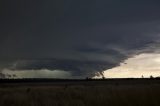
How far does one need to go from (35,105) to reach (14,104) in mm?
1733

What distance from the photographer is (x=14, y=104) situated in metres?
18.7

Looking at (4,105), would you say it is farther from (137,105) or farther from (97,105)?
(137,105)

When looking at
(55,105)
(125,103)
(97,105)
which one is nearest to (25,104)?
(55,105)

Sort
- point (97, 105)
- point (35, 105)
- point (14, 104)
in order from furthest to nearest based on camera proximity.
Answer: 1. point (14, 104)
2. point (35, 105)
3. point (97, 105)

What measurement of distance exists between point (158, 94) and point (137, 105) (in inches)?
75.6

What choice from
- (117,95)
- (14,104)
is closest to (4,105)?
(14,104)

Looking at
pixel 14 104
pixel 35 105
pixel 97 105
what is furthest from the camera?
pixel 14 104

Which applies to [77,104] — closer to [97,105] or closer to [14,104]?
[97,105]

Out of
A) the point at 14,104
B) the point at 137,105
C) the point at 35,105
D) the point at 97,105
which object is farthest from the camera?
the point at 14,104

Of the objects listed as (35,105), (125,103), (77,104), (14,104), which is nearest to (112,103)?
(125,103)

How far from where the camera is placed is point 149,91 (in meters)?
17.7

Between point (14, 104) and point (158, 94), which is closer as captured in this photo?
point (158, 94)

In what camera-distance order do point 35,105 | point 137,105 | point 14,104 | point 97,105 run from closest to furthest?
point 137,105 → point 97,105 → point 35,105 → point 14,104

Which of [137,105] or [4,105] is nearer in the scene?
[137,105]
